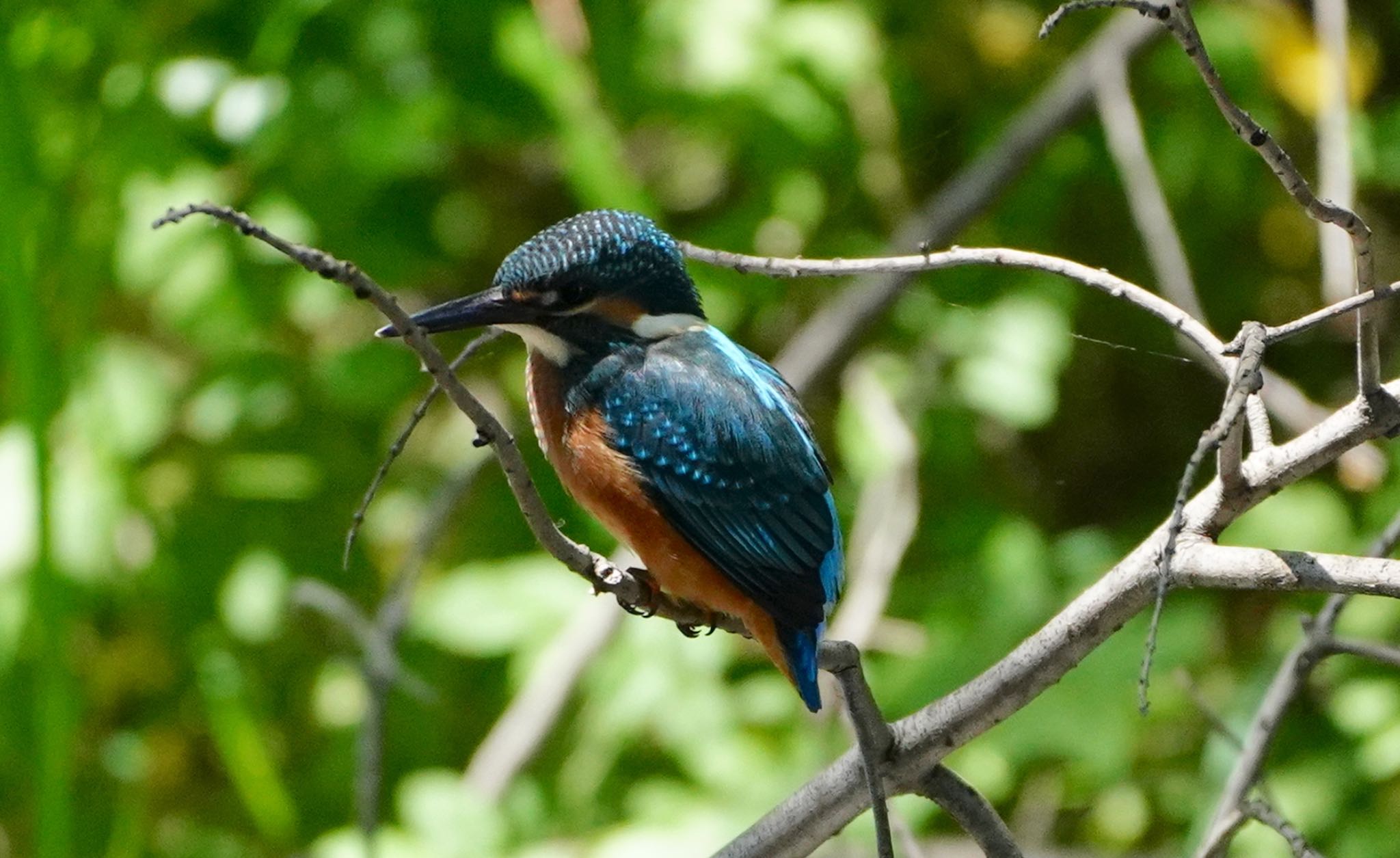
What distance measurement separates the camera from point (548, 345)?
1.85 meters

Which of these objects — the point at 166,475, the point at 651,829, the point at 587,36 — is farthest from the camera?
the point at 166,475

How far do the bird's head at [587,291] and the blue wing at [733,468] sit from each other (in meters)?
0.07

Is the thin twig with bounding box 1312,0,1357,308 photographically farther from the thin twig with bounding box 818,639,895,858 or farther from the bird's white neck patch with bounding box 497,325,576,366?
the bird's white neck patch with bounding box 497,325,576,366

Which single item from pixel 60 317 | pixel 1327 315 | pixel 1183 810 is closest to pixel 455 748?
pixel 60 317

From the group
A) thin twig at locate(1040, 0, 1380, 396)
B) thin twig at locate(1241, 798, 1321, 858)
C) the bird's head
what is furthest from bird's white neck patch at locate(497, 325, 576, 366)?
thin twig at locate(1241, 798, 1321, 858)

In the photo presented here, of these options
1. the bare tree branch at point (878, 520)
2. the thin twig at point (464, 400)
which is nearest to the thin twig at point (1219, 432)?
the thin twig at point (464, 400)

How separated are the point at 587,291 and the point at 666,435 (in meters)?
0.21

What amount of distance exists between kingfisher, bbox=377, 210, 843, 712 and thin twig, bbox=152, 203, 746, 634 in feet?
0.43

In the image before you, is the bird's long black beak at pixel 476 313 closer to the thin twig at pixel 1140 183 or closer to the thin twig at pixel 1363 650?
the thin twig at pixel 1363 650

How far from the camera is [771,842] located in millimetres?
1349

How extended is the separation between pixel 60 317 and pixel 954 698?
87.3 inches

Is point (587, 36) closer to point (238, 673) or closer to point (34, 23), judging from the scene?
point (34, 23)

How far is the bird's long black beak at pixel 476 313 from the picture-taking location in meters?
1.58

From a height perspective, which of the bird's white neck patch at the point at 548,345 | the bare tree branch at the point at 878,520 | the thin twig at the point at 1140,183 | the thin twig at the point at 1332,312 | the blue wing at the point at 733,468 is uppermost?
the thin twig at the point at 1140,183
